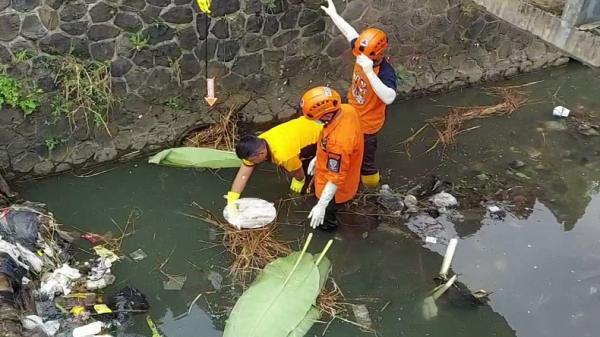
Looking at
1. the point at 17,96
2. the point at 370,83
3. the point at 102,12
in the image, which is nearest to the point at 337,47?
the point at 370,83

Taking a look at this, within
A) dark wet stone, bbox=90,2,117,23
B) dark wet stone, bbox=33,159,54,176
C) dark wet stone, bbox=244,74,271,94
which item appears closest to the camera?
dark wet stone, bbox=90,2,117,23

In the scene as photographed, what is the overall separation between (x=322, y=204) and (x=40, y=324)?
8.36 feet

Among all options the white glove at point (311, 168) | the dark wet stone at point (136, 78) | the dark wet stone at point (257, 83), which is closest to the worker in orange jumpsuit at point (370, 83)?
the white glove at point (311, 168)

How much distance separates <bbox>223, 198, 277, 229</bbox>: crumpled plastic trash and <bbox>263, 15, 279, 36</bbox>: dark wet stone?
2158 millimetres

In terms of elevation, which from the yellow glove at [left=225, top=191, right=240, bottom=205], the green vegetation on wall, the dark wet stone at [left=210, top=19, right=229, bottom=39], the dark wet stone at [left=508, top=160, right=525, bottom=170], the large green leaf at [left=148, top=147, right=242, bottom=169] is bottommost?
the large green leaf at [left=148, top=147, right=242, bottom=169]

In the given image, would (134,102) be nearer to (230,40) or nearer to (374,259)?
(230,40)

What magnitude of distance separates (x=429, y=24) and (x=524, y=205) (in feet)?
9.38

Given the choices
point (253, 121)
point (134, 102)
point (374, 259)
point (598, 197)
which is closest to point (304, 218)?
point (374, 259)

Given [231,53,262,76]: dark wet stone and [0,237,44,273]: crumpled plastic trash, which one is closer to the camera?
[0,237,44,273]: crumpled plastic trash

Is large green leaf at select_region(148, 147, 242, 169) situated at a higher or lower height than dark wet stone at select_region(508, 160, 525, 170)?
lower

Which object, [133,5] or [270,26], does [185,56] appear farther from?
[270,26]

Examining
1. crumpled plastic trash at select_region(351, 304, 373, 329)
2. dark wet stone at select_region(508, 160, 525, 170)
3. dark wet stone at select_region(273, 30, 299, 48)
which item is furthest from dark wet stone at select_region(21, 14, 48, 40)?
dark wet stone at select_region(508, 160, 525, 170)

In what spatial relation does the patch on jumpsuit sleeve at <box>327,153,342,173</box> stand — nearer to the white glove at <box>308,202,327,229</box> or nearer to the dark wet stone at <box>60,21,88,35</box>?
the white glove at <box>308,202,327,229</box>

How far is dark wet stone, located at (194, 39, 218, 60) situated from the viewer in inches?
278
